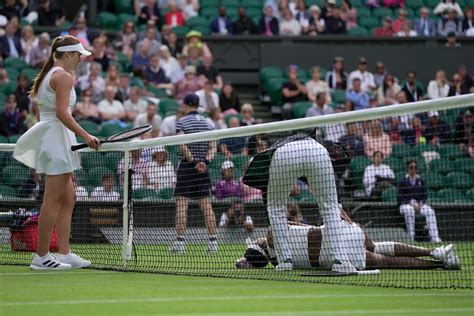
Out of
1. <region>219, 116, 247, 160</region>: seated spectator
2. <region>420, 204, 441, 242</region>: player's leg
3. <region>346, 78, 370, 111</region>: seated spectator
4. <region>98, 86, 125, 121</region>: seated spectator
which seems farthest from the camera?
<region>346, 78, 370, 111</region>: seated spectator

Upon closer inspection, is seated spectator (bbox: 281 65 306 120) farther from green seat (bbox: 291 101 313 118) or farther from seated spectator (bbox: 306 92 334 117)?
seated spectator (bbox: 306 92 334 117)

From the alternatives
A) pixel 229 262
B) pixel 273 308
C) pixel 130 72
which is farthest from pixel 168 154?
pixel 130 72

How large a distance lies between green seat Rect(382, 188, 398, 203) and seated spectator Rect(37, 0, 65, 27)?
38.1 ft

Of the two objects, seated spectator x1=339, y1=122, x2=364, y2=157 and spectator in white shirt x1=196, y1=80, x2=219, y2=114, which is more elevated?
spectator in white shirt x1=196, y1=80, x2=219, y2=114

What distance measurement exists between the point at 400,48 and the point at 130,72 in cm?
602

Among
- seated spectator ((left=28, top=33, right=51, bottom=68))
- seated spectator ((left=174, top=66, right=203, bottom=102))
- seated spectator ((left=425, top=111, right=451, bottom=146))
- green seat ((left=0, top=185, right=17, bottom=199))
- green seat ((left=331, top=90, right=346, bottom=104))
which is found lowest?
green seat ((left=0, top=185, right=17, bottom=199))

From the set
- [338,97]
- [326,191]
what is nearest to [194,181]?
[326,191]

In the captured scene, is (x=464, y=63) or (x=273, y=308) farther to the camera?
(x=464, y=63)

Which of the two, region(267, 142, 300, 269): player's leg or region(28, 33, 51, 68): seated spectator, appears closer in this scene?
region(267, 142, 300, 269): player's leg

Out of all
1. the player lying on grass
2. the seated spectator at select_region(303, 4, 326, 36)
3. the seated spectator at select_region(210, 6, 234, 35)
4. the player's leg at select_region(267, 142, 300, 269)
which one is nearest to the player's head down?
the player lying on grass

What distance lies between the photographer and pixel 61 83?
10180 mm

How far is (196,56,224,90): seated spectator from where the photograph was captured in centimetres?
2298

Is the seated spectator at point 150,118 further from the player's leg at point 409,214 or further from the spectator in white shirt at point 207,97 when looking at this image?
the player's leg at point 409,214

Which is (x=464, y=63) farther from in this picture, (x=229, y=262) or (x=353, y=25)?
(x=229, y=262)
